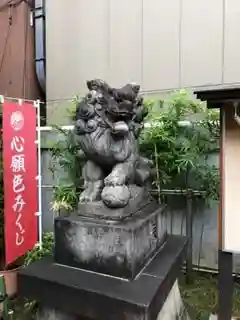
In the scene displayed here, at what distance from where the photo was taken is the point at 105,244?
277 centimetres

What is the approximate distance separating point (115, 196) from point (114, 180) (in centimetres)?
16

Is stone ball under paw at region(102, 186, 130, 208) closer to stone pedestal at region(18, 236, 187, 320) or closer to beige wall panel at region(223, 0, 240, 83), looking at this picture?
stone pedestal at region(18, 236, 187, 320)

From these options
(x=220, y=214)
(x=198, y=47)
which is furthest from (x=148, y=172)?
(x=198, y=47)

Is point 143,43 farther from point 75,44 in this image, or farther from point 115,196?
point 115,196

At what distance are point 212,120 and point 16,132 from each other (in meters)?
2.85

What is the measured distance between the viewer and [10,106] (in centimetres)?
414

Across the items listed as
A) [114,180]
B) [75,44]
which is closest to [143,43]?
[75,44]

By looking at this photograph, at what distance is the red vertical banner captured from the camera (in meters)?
4.11

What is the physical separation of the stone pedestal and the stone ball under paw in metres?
0.64

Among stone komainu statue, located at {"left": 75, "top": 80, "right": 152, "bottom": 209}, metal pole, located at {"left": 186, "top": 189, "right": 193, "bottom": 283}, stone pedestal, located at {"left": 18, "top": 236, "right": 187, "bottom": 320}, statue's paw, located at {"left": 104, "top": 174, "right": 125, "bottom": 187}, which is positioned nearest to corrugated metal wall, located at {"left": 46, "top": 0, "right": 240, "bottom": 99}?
metal pole, located at {"left": 186, "top": 189, "right": 193, "bottom": 283}

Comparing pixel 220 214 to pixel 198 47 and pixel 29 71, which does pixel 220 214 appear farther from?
pixel 29 71

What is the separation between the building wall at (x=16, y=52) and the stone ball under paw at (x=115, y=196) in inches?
188

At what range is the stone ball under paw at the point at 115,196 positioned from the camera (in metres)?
2.82

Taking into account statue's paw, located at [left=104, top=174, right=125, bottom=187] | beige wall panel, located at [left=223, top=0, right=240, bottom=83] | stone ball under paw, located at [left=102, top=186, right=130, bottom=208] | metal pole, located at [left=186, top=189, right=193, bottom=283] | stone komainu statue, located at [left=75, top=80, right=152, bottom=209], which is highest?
beige wall panel, located at [left=223, top=0, right=240, bottom=83]
